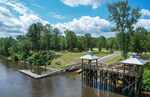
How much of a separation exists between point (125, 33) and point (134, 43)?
258 inches

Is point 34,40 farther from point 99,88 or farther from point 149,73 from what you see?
point 149,73

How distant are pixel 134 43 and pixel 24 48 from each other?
4534cm

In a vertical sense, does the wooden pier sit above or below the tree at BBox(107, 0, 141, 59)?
below

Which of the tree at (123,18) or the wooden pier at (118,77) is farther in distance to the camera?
the tree at (123,18)

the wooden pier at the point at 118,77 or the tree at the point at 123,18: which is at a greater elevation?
the tree at the point at 123,18

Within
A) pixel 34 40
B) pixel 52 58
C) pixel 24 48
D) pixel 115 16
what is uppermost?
pixel 115 16

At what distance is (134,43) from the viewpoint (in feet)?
94.2

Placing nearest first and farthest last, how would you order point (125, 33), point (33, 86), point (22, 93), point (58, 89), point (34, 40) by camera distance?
point (22, 93) < point (58, 89) < point (33, 86) < point (125, 33) < point (34, 40)

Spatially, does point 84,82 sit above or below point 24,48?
below

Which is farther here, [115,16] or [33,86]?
[115,16]

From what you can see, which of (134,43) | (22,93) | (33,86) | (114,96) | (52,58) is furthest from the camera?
(52,58)

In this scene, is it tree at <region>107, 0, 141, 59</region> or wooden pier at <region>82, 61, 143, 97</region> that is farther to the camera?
tree at <region>107, 0, 141, 59</region>

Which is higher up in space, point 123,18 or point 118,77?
point 123,18

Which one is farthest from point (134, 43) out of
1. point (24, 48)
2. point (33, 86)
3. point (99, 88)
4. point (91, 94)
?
point (24, 48)
